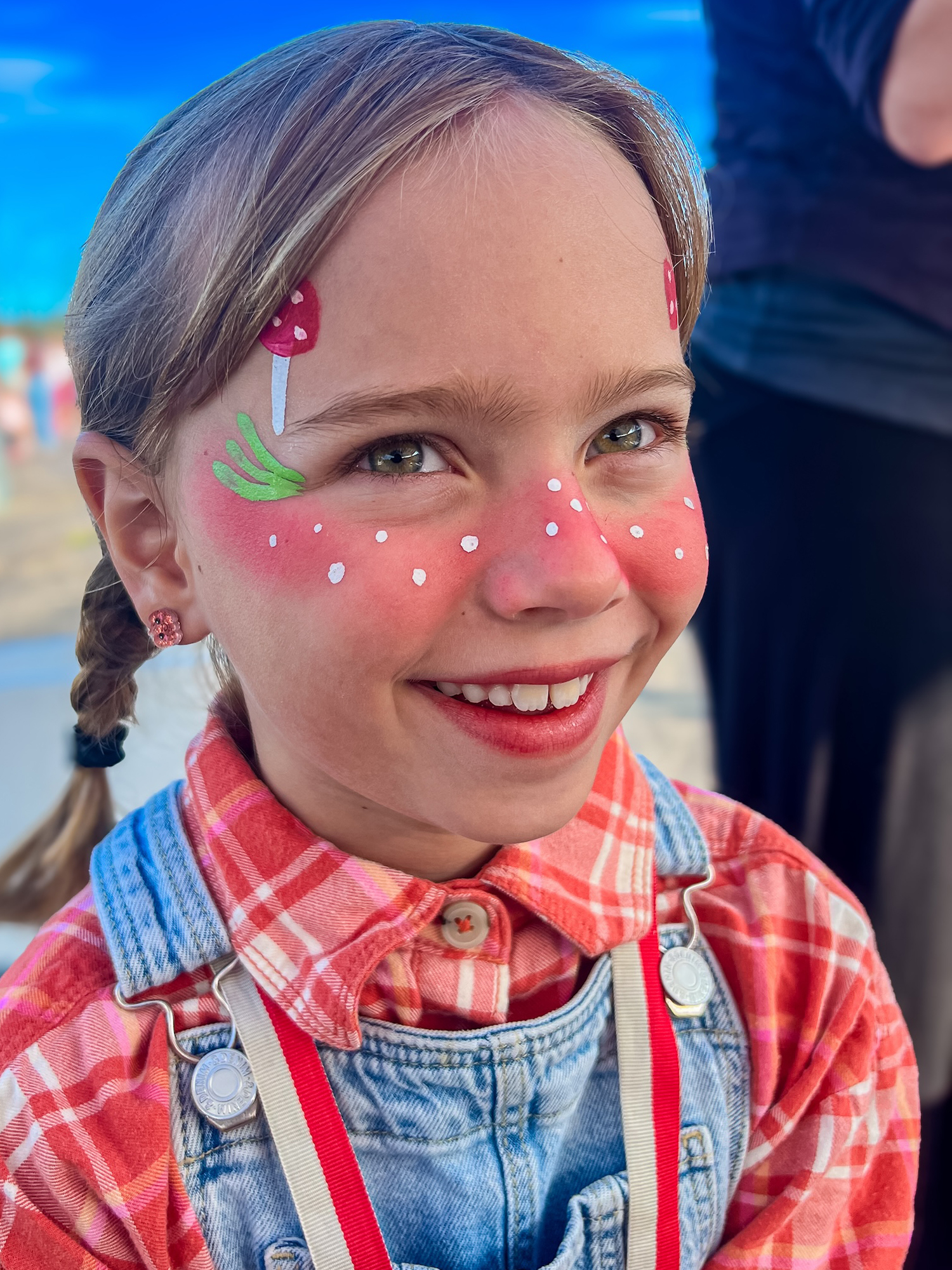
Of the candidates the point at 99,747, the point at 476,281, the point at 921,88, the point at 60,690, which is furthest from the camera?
the point at 60,690

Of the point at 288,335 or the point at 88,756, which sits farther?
the point at 88,756

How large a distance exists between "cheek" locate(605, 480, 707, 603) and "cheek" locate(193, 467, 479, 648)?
5.0 inches

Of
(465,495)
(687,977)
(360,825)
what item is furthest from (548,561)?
(687,977)

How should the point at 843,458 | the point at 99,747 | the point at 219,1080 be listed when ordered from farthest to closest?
the point at 843,458 < the point at 99,747 < the point at 219,1080

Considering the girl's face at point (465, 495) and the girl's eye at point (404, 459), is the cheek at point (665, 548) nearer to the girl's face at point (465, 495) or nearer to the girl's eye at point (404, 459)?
the girl's face at point (465, 495)

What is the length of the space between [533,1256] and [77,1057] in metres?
0.38

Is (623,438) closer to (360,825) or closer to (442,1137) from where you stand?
(360,825)

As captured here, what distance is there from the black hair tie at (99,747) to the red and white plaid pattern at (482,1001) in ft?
0.47

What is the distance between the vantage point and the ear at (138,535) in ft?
2.72

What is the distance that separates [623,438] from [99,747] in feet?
1.88

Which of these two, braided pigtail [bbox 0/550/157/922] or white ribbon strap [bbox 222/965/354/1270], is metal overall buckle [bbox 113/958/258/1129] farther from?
braided pigtail [bbox 0/550/157/922]

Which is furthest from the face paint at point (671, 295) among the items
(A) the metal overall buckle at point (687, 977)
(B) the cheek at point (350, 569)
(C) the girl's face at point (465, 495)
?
(A) the metal overall buckle at point (687, 977)

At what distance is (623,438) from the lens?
0.77m

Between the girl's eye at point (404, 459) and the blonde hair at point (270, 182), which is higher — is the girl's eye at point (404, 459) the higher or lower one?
the lower one
